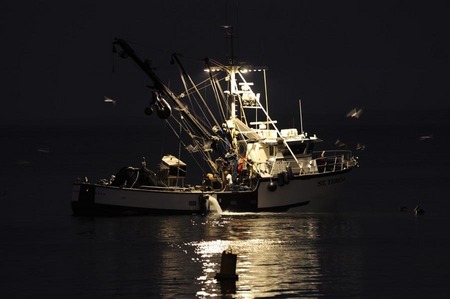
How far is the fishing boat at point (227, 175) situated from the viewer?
59844 mm

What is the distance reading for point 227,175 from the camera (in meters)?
61.2

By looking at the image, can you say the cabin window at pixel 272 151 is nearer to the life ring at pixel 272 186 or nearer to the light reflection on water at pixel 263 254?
the life ring at pixel 272 186

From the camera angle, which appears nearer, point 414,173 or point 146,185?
point 146,185

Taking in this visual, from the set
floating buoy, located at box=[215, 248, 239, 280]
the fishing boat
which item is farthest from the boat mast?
floating buoy, located at box=[215, 248, 239, 280]

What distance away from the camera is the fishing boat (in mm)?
59844

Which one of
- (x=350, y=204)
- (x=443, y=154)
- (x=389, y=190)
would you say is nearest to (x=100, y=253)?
(x=350, y=204)

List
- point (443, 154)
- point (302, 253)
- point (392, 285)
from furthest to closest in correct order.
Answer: point (443, 154) < point (302, 253) < point (392, 285)

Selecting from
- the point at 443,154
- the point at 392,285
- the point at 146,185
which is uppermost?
the point at 443,154

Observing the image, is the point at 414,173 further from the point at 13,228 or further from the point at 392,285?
the point at 392,285

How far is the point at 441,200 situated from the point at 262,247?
91.3ft

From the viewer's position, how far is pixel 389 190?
290 feet

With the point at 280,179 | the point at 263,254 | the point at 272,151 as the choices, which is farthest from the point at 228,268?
the point at 272,151

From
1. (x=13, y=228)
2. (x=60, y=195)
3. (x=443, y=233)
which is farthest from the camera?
(x=60, y=195)

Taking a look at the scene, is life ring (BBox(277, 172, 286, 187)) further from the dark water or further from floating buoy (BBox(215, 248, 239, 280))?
floating buoy (BBox(215, 248, 239, 280))
